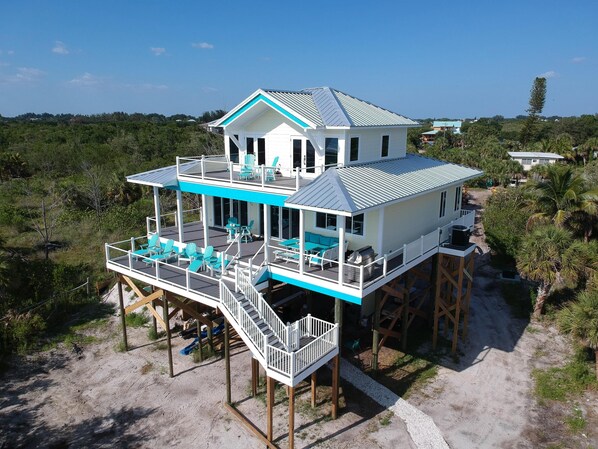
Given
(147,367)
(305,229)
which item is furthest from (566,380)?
(147,367)

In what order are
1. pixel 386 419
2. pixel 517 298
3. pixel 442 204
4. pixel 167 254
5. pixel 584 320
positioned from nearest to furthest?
pixel 386 419
pixel 584 320
pixel 167 254
pixel 442 204
pixel 517 298

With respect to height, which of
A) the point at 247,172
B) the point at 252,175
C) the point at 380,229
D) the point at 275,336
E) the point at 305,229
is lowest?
the point at 275,336

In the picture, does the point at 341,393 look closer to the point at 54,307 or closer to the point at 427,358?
the point at 427,358

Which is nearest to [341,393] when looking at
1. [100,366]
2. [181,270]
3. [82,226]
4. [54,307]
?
[181,270]

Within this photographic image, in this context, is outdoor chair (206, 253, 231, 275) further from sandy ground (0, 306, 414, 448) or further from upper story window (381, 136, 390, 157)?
upper story window (381, 136, 390, 157)

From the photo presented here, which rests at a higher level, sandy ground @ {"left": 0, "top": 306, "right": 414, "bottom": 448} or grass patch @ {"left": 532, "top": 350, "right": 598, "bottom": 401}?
grass patch @ {"left": 532, "top": 350, "right": 598, "bottom": 401}

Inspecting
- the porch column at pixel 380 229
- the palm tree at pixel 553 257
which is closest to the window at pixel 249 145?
the porch column at pixel 380 229

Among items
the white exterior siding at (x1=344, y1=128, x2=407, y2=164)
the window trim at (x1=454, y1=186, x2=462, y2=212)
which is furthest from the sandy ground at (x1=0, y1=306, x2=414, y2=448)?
the window trim at (x1=454, y1=186, x2=462, y2=212)

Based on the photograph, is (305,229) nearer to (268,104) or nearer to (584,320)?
(268,104)
